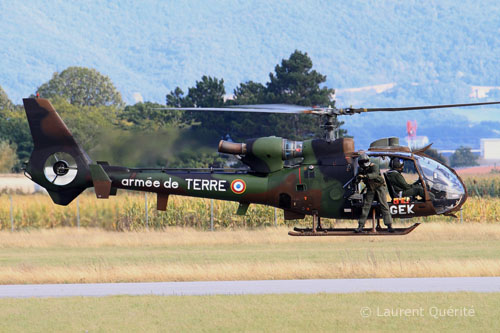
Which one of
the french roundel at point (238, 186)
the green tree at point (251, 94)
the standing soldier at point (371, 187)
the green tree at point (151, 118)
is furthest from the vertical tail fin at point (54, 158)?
the green tree at point (251, 94)

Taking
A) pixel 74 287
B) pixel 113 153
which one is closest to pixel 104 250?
pixel 113 153

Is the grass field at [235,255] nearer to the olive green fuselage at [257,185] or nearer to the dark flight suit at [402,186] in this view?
the olive green fuselage at [257,185]

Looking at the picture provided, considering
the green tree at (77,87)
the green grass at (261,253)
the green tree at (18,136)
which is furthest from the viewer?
the green tree at (77,87)

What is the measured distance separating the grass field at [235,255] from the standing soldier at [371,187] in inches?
160

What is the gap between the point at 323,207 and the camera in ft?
71.8

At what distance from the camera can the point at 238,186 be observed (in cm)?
2241

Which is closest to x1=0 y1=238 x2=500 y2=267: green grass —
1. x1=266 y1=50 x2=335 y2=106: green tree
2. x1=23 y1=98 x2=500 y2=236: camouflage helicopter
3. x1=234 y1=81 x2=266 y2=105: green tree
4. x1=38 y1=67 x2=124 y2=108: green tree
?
x1=23 y1=98 x2=500 y2=236: camouflage helicopter

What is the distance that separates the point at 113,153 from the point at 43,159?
11083 mm

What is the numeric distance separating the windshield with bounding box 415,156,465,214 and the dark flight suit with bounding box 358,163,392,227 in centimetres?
117

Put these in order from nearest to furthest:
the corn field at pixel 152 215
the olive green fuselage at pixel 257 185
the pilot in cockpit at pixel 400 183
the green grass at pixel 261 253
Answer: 1. the pilot in cockpit at pixel 400 183
2. the olive green fuselage at pixel 257 185
3. the green grass at pixel 261 253
4. the corn field at pixel 152 215

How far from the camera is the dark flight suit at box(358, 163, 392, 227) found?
20812 millimetres

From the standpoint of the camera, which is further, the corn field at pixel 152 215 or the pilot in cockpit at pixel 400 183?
the corn field at pixel 152 215

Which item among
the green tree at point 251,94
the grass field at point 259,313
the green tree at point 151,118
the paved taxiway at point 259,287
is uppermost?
the green tree at point 251,94

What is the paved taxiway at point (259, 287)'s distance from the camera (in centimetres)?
2120
